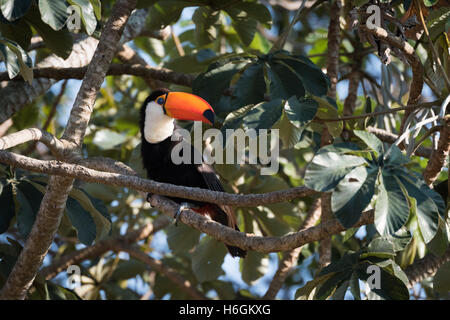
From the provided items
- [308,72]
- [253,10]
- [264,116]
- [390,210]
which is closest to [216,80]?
[308,72]

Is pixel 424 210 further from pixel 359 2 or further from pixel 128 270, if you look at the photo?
pixel 128 270

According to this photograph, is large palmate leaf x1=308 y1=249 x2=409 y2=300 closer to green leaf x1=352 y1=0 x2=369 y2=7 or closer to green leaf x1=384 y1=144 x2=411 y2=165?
green leaf x1=384 y1=144 x2=411 y2=165

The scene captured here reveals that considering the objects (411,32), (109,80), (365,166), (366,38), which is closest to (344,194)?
(365,166)

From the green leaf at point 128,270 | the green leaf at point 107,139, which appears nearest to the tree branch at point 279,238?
the green leaf at point 128,270

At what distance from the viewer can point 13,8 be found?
2816mm

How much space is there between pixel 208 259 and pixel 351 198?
241 cm

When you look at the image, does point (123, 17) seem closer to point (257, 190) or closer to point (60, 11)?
point (60, 11)

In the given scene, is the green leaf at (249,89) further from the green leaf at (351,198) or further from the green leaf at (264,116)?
the green leaf at (351,198)

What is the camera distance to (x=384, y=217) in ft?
6.91

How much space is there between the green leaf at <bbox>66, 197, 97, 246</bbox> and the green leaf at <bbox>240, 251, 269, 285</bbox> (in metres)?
1.40

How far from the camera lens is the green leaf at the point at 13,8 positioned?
9.15ft

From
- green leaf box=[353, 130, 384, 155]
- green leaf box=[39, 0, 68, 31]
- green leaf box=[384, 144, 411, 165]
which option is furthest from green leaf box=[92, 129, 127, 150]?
green leaf box=[384, 144, 411, 165]

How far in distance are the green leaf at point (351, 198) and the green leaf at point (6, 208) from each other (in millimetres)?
2074
